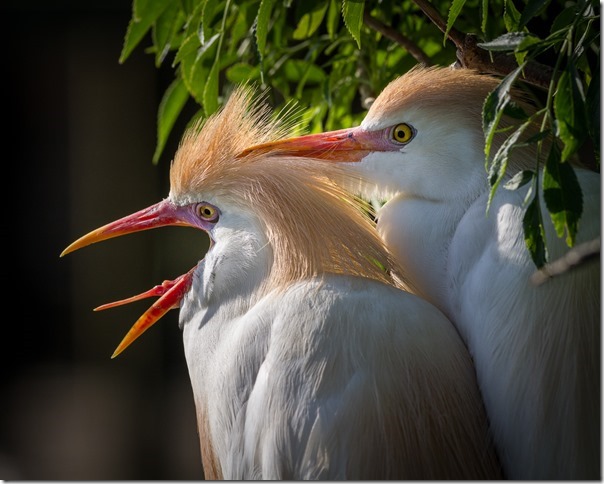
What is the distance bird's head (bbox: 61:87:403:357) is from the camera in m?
0.85

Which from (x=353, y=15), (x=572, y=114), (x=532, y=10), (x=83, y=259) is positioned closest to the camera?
(x=572, y=114)

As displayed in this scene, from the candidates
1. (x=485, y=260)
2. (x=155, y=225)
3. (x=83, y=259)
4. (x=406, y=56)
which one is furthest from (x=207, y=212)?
(x=83, y=259)

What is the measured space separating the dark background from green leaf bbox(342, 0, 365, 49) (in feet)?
1.52

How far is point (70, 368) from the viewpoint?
4.51 ft

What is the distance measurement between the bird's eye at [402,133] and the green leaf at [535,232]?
283 mm

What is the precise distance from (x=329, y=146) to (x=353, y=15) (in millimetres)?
166

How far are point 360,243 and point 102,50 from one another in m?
0.61

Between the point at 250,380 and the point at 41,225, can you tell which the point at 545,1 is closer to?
the point at 250,380

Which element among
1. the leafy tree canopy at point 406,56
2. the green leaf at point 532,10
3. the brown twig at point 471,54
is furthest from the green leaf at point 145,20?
the green leaf at point 532,10

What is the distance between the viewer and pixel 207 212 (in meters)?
0.91

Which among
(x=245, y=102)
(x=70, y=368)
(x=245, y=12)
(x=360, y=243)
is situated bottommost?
(x=70, y=368)

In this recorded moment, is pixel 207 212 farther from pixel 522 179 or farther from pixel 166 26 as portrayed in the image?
pixel 522 179

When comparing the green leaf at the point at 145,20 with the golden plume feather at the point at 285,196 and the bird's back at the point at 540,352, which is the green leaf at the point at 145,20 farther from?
the bird's back at the point at 540,352

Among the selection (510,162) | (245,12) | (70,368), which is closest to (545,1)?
(510,162)
